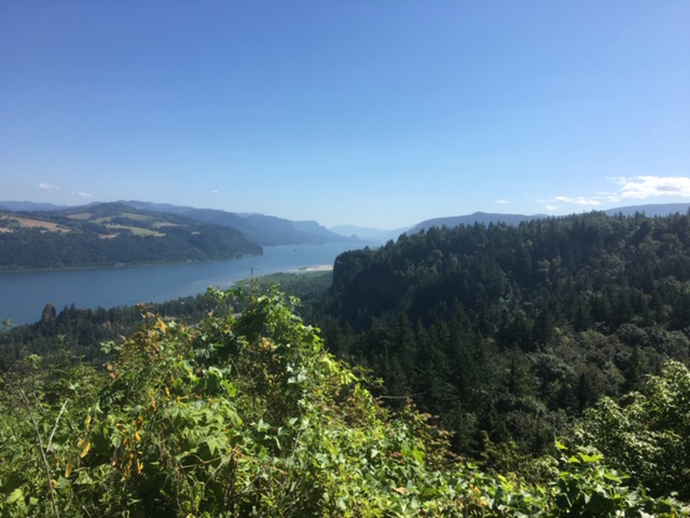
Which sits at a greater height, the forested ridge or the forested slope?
the forested ridge

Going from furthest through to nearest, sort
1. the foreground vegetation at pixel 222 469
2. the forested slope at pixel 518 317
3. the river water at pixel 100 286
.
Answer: the river water at pixel 100 286 → the forested slope at pixel 518 317 → the foreground vegetation at pixel 222 469

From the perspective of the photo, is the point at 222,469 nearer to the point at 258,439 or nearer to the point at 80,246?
the point at 258,439

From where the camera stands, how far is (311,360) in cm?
296

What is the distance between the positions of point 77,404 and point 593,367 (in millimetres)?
34699

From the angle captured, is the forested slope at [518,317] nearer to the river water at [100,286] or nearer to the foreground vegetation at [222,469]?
the foreground vegetation at [222,469]

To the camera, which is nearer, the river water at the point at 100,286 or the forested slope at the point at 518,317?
the forested slope at the point at 518,317

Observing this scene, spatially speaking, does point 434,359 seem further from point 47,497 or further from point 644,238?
point 644,238

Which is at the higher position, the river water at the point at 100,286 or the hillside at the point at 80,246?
the hillside at the point at 80,246

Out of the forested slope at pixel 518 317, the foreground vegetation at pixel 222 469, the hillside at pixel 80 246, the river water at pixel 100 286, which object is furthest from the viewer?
the hillside at pixel 80 246

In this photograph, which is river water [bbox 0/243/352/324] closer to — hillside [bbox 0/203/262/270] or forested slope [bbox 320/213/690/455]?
hillside [bbox 0/203/262/270]

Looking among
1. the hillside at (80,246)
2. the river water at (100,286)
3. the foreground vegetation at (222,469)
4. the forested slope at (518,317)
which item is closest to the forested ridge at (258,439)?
the foreground vegetation at (222,469)

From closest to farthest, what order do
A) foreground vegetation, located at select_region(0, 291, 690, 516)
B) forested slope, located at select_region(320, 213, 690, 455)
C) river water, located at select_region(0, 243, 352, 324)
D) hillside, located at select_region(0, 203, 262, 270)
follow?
1. foreground vegetation, located at select_region(0, 291, 690, 516)
2. forested slope, located at select_region(320, 213, 690, 455)
3. river water, located at select_region(0, 243, 352, 324)
4. hillside, located at select_region(0, 203, 262, 270)

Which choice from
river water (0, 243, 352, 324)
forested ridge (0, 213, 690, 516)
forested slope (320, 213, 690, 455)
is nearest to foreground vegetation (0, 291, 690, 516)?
forested ridge (0, 213, 690, 516)

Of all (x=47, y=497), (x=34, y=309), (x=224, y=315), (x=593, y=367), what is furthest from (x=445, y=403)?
(x=34, y=309)
